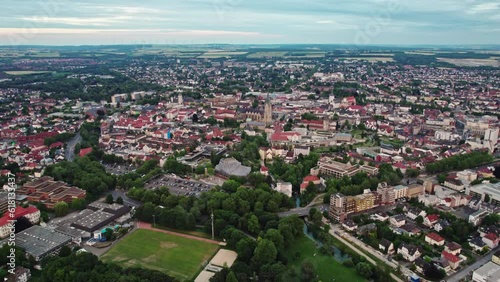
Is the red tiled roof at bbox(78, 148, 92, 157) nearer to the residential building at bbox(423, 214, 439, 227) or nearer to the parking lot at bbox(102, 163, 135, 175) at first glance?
the parking lot at bbox(102, 163, 135, 175)

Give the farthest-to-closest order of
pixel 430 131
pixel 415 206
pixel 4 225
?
pixel 430 131 < pixel 415 206 < pixel 4 225

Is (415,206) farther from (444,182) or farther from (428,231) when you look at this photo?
(444,182)

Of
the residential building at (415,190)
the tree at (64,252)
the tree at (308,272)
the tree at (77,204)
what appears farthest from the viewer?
the residential building at (415,190)

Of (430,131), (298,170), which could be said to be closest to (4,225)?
(298,170)

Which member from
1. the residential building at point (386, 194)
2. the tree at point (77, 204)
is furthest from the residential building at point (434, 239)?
the tree at point (77, 204)

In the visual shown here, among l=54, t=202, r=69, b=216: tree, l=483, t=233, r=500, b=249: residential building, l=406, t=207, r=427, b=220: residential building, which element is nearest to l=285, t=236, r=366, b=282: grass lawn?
l=406, t=207, r=427, b=220: residential building

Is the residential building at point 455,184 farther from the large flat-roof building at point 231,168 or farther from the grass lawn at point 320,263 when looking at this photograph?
the large flat-roof building at point 231,168
